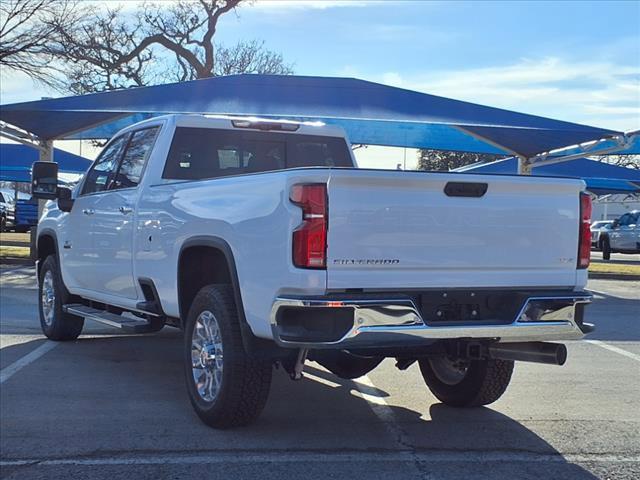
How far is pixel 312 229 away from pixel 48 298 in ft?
17.0

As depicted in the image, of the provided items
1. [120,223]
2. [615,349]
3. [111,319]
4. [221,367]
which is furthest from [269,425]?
[615,349]

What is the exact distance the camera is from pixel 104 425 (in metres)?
5.07

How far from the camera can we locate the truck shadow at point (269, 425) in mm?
4590

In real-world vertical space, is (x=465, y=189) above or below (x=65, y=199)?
above

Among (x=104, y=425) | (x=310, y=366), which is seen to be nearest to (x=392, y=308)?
(x=104, y=425)

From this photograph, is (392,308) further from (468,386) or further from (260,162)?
(260,162)

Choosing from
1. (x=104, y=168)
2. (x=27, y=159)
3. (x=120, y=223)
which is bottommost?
(x=120, y=223)

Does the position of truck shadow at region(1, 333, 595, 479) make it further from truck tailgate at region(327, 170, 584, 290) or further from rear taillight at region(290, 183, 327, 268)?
rear taillight at region(290, 183, 327, 268)

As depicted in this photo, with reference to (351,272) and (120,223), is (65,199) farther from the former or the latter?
(351,272)

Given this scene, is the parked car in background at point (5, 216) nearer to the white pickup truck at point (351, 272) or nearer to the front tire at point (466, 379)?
the white pickup truck at point (351, 272)

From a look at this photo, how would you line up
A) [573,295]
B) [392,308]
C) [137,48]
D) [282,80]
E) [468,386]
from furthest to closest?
1. [137,48]
2. [282,80]
3. [468,386]
4. [573,295]
5. [392,308]

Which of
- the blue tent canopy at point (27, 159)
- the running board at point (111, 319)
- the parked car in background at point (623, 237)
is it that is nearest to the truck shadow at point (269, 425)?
the running board at point (111, 319)

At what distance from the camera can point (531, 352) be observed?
485 centimetres

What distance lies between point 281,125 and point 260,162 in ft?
1.27
